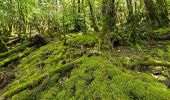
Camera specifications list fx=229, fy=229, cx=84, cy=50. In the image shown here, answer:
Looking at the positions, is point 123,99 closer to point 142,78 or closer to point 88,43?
point 142,78

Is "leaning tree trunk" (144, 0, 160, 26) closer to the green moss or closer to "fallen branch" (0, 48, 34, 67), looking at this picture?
the green moss

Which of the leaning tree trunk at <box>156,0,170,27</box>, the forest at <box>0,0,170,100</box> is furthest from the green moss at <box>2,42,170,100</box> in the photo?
the leaning tree trunk at <box>156,0,170,27</box>

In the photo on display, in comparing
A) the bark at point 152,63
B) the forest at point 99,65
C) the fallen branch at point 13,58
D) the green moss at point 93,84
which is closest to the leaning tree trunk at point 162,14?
the forest at point 99,65

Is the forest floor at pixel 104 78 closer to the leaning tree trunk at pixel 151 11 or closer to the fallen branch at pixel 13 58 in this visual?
the fallen branch at pixel 13 58

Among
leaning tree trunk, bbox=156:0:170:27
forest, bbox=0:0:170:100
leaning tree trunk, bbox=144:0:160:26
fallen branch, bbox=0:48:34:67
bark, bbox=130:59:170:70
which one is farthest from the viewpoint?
leaning tree trunk, bbox=144:0:160:26

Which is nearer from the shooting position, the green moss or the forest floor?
the green moss

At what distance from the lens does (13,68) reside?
32.4 feet

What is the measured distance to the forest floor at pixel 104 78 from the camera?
501cm

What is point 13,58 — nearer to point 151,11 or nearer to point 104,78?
point 104,78

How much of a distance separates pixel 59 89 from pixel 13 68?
4643mm

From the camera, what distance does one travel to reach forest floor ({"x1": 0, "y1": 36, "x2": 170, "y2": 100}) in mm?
5008

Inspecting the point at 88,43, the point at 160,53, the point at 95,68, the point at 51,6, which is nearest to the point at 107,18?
the point at 88,43

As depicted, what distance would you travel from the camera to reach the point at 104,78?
5.54 meters

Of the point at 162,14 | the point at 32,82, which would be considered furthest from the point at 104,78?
the point at 162,14
